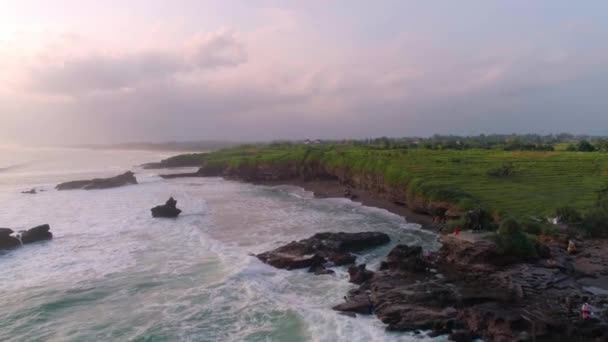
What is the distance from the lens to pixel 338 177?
2450 inches

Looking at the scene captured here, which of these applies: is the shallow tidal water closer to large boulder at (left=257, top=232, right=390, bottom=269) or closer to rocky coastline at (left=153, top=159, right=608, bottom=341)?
large boulder at (left=257, top=232, right=390, bottom=269)

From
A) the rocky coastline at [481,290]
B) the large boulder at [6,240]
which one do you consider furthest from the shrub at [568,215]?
the large boulder at [6,240]

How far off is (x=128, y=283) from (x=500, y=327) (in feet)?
57.3

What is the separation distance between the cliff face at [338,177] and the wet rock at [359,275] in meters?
13.6

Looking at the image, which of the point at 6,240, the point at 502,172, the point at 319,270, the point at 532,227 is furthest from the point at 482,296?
the point at 6,240

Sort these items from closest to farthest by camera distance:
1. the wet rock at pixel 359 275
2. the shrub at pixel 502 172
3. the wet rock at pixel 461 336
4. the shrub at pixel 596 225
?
the wet rock at pixel 461 336
the wet rock at pixel 359 275
the shrub at pixel 596 225
the shrub at pixel 502 172

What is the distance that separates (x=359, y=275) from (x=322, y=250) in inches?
195

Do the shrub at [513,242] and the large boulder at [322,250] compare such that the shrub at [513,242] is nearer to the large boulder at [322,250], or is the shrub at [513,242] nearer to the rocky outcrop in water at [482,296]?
the rocky outcrop in water at [482,296]

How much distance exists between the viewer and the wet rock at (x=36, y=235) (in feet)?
107

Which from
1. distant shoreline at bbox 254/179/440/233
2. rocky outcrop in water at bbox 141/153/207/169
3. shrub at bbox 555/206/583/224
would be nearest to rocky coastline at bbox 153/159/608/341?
shrub at bbox 555/206/583/224

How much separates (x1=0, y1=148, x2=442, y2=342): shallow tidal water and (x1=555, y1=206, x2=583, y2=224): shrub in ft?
28.1

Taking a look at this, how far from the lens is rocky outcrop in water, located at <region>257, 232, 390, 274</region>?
82.7ft

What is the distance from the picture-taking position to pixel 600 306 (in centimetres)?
1689

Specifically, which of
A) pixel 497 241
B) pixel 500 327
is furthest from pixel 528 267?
pixel 500 327
